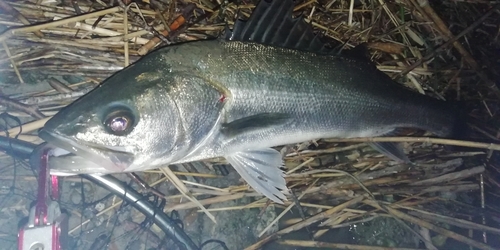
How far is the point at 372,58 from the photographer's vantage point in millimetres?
2961

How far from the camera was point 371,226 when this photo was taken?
3.17 meters

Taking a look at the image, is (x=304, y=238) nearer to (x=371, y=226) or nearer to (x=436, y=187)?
(x=371, y=226)

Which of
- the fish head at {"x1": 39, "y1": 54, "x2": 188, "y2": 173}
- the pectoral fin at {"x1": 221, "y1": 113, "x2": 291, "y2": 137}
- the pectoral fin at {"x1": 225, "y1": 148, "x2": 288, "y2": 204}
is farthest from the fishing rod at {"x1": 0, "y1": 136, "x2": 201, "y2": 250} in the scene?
the pectoral fin at {"x1": 221, "y1": 113, "x2": 291, "y2": 137}

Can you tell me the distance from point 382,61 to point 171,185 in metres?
1.81

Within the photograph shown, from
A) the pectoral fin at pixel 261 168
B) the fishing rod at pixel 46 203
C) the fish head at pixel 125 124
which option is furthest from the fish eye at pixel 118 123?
the pectoral fin at pixel 261 168

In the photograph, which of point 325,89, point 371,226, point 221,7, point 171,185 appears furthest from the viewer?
point 371,226

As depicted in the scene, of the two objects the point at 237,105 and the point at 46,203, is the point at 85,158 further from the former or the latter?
the point at 237,105

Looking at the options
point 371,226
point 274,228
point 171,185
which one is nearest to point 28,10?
point 171,185

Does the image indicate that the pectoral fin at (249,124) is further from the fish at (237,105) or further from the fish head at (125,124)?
the fish head at (125,124)

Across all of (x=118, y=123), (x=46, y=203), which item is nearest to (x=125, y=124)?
(x=118, y=123)

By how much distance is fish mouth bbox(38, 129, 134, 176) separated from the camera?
1.93 metres

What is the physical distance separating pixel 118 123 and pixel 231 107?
2.03ft

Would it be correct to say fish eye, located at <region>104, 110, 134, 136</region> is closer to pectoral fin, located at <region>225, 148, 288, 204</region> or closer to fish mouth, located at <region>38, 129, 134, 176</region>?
fish mouth, located at <region>38, 129, 134, 176</region>

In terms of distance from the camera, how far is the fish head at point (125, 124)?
1.94m
